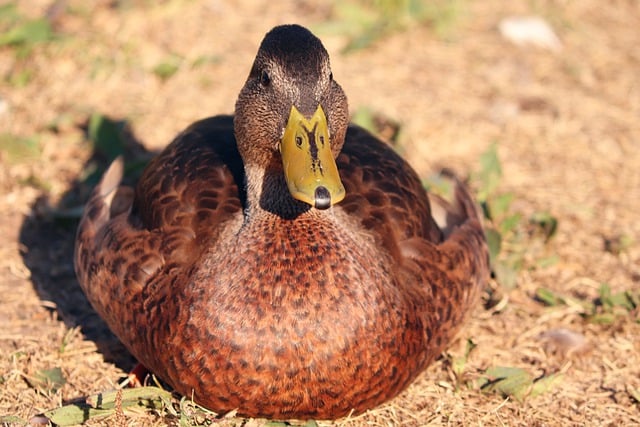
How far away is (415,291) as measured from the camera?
3.69 m

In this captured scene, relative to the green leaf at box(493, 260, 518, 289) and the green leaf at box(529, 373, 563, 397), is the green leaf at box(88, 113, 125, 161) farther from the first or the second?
the green leaf at box(529, 373, 563, 397)

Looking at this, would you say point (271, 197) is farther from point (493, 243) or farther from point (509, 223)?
point (509, 223)

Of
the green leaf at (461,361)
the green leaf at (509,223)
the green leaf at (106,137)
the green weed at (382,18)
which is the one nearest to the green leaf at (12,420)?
the green leaf at (461,361)

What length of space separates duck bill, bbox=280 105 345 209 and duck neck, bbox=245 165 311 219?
0.75ft

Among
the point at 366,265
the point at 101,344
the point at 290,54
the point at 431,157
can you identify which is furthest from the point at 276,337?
the point at 431,157

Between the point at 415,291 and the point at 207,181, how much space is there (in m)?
0.95

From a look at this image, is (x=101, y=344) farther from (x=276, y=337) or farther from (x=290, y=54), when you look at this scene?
(x=290, y=54)

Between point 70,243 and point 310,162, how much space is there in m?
2.39

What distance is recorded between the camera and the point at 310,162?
315cm

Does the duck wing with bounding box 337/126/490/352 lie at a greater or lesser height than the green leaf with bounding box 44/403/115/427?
greater

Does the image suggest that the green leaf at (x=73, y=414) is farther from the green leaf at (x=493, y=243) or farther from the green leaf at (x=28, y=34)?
the green leaf at (x=28, y=34)

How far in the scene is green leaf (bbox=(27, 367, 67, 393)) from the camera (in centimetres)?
388

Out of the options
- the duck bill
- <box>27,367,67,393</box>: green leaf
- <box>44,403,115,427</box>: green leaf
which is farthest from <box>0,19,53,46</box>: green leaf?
the duck bill

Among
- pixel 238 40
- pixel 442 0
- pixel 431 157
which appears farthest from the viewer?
pixel 442 0
